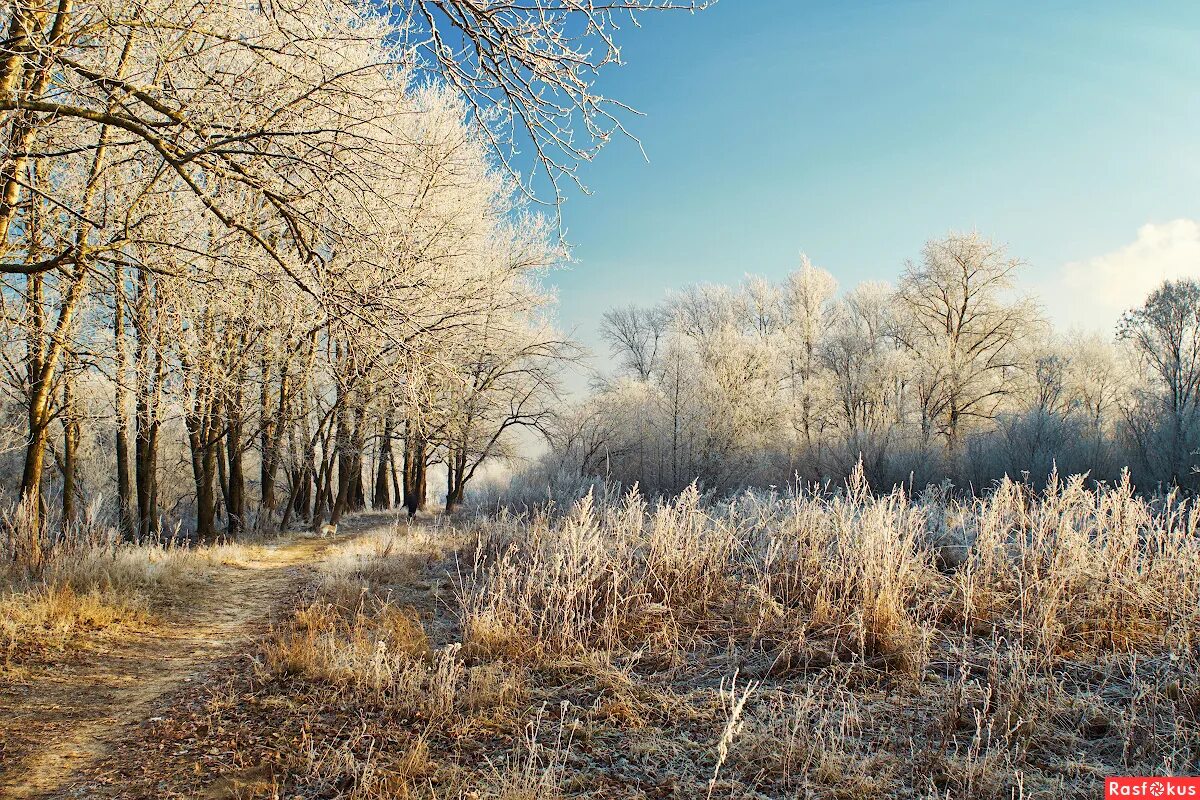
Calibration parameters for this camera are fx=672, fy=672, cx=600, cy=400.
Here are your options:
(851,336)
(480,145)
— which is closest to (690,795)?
(480,145)

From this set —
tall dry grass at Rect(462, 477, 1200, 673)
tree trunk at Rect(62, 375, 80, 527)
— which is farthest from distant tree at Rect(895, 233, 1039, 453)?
tree trunk at Rect(62, 375, 80, 527)

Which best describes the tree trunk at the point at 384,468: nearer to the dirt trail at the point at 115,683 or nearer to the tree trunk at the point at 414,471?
the tree trunk at the point at 414,471

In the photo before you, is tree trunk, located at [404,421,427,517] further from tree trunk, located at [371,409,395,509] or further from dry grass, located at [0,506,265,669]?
dry grass, located at [0,506,265,669]

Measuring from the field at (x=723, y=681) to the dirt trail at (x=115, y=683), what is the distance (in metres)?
0.11

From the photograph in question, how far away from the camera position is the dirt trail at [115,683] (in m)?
3.44

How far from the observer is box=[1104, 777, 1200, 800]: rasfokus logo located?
275cm

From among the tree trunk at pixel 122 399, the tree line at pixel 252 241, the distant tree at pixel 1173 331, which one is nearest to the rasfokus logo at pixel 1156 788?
the tree line at pixel 252 241

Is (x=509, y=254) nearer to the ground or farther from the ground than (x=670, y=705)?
farther from the ground

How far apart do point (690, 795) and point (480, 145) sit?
14.9 m

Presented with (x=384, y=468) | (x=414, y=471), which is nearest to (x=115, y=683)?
(x=414, y=471)

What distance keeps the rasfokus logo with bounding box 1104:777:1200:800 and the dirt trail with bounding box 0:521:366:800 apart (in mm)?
4710

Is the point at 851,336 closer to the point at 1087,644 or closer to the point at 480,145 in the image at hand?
the point at 480,145

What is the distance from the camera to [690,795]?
9.46 feet

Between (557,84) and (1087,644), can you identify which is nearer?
(557,84)
